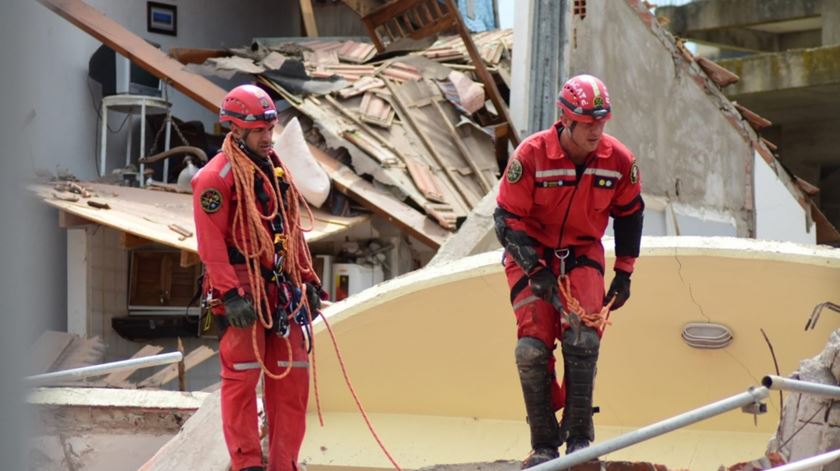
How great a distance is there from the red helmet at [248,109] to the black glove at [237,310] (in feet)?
2.55

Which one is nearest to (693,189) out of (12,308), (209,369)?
(209,369)

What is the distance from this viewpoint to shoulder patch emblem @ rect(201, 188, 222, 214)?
18.5 feet

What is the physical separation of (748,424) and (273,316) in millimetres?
3489

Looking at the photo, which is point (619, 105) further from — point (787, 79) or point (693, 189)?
point (787, 79)

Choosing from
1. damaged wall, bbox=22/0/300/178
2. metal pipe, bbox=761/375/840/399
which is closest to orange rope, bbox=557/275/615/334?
metal pipe, bbox=761/375/840/399

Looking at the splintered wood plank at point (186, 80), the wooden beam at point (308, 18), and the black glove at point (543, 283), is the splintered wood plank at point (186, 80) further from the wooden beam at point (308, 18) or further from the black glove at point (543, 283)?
the black glove at point (543, 283)

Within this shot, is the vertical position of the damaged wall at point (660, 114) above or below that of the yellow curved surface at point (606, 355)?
above

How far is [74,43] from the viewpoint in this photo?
1625cm

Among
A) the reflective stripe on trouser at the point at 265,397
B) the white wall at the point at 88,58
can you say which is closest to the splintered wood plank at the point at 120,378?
the white wall at the point at 88,58

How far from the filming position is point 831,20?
26.3m

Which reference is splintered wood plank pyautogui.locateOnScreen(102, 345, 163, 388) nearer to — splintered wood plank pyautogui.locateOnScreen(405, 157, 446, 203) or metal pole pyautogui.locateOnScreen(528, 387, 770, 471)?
splintered wood plank pyautogui.locateOnScreen(405, 157, 446, 203)

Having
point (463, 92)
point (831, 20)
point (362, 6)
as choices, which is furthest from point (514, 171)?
point (831, 20)

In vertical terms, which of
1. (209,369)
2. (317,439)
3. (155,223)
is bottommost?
(209,369)

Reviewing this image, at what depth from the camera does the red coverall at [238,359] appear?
18.5 feet
